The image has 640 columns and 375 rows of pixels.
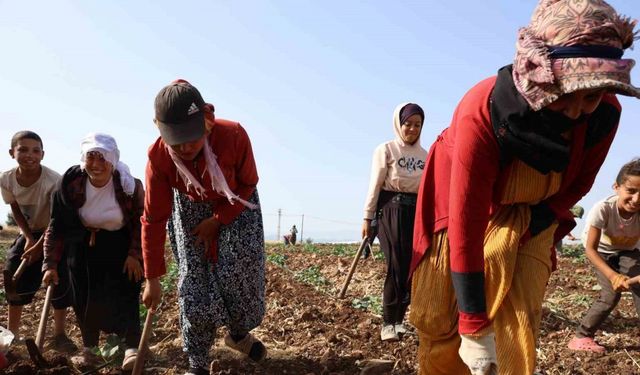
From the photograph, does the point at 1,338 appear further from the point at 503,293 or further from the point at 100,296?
the point at 503,293

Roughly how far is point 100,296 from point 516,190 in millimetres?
3063

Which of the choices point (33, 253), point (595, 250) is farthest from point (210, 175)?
point (595, 250)

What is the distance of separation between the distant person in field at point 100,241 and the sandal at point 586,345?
311 centimetres

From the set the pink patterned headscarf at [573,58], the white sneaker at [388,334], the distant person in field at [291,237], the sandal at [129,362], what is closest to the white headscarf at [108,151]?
the sandal at [129,362]

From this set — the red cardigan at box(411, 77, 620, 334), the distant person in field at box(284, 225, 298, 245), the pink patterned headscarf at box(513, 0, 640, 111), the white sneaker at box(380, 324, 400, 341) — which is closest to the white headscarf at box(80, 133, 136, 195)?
the white sneaker at box(380, 324, 400, 341)

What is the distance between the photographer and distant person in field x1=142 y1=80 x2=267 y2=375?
303cm

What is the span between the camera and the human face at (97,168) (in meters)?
3.70

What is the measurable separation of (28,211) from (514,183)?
3.99 meters

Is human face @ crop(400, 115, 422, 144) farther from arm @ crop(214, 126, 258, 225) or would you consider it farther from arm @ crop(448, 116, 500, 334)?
arm @ crop(448, 116, 500, 334)

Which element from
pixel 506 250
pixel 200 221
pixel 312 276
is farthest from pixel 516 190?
pixel 312 276

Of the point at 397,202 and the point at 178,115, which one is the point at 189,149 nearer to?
the point at 178,115

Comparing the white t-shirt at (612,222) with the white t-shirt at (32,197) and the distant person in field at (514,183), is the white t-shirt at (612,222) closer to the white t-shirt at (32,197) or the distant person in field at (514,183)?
the distant person in field at (514,183)

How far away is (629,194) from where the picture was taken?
12.5 feet

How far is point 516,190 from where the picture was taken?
6.38ft
